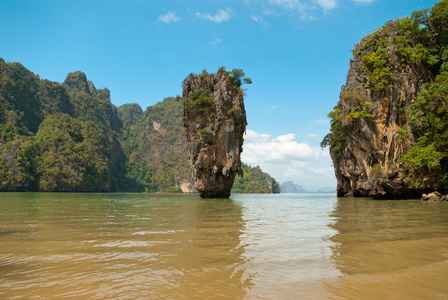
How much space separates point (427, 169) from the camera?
22.4 m

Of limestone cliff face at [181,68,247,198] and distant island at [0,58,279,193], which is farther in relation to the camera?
distant island at [0,58,279,193]

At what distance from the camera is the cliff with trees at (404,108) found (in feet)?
71.1

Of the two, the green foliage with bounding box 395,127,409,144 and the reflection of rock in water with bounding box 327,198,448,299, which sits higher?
the green foliage with bounding box 395,127,409,144

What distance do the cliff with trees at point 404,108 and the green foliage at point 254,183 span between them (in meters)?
92.2

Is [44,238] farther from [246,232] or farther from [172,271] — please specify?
[246,232]

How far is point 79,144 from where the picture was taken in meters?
87.5

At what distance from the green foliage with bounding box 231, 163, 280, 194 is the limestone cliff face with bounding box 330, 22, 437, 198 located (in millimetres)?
91462

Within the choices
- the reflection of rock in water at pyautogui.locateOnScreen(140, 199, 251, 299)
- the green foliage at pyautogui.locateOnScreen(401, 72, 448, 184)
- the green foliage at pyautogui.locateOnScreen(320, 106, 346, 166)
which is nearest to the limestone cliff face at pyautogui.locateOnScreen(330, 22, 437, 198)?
the green foliage at pyautogui.locateOnScreen(401, 72, 448, 184)

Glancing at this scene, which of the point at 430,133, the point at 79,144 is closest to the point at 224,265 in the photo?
the point at 430,133

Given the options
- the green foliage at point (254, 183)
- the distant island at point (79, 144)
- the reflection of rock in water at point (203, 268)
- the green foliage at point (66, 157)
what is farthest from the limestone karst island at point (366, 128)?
the green foliage at point (254, 183)

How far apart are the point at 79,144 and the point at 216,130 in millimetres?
68082

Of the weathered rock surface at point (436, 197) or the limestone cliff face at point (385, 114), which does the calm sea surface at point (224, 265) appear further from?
the limestone cliff face at point (385, 114)

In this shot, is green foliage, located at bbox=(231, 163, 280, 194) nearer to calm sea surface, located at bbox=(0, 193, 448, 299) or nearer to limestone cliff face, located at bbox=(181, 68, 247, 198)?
limestone cliff face, located at bbox=(181, 68, 247, 198)

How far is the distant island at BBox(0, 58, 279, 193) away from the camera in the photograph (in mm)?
72938
